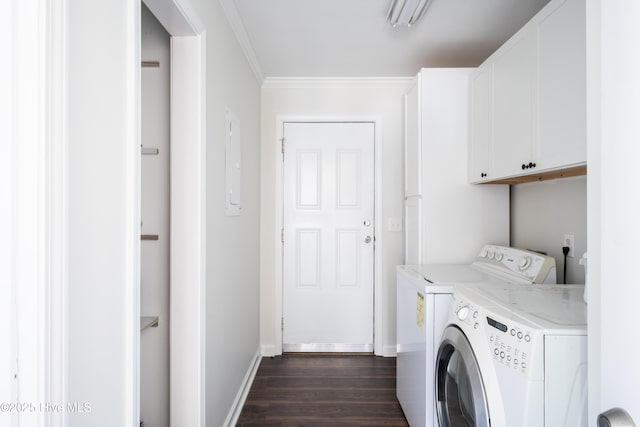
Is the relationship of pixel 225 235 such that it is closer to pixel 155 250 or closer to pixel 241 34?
pixel 155 250

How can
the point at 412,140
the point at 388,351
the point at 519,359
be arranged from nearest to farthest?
the point at 519,359, the point at 412,140, the point at 388,351

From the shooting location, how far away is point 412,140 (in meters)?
2.34

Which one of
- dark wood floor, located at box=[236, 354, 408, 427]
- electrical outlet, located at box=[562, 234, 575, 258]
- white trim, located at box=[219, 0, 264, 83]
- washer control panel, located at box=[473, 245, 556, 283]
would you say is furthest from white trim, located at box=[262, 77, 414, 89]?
dark wood floor, located at box=[236, 354, 408, 427]

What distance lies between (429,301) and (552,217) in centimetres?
99

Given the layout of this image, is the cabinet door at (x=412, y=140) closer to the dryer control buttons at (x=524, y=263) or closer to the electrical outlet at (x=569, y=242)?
the dryer control buttons at (x=524, y=263)

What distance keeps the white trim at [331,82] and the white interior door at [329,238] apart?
35 cm

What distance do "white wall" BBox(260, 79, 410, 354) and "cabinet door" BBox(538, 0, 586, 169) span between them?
1412 mm

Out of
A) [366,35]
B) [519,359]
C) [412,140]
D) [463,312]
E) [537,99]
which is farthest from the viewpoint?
[412,140]

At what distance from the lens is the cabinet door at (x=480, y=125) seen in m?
1.91

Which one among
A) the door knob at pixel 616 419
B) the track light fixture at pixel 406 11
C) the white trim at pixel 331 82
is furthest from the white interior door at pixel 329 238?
the door knob at pixel 616 419

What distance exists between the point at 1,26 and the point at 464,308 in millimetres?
Result: 1508

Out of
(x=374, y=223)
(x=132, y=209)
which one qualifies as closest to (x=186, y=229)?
(x=132, y=209)

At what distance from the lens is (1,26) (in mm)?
548

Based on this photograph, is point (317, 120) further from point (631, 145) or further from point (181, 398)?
point (631, 145)
